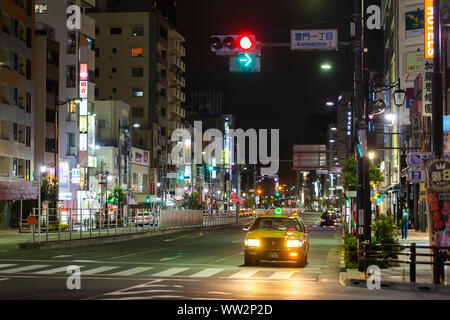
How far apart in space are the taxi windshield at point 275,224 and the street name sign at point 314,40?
7756 millimetres

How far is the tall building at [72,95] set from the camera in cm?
7181

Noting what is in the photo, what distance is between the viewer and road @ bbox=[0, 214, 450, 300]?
51.7 ft

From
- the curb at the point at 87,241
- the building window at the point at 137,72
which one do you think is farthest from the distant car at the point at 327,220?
the building window at the point at 137,72

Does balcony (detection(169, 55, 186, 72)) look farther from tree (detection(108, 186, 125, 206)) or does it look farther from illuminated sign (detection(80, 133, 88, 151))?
tree (detection(108, 186, 125, 206))

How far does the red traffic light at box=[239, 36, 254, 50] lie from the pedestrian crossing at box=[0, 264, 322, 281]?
6.32m

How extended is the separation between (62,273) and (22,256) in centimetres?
908

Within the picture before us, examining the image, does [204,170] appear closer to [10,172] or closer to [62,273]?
[10,172]

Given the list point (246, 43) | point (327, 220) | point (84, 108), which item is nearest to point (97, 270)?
point (246, 43)

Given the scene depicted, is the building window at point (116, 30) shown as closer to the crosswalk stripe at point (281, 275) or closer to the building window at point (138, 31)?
the building window at point (138, 31)

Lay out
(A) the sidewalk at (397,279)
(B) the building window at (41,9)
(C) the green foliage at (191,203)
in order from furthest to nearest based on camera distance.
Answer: (C) the green foliage at (191,203) < (B) the building window at (41,9) < (A) the sidewalk at (397,279)

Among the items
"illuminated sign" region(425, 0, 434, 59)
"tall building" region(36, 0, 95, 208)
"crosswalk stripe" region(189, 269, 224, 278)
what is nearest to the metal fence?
"tall building" region(36, 0, 95, 208)

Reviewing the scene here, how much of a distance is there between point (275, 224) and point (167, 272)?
559 cm

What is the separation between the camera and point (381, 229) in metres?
23.0
